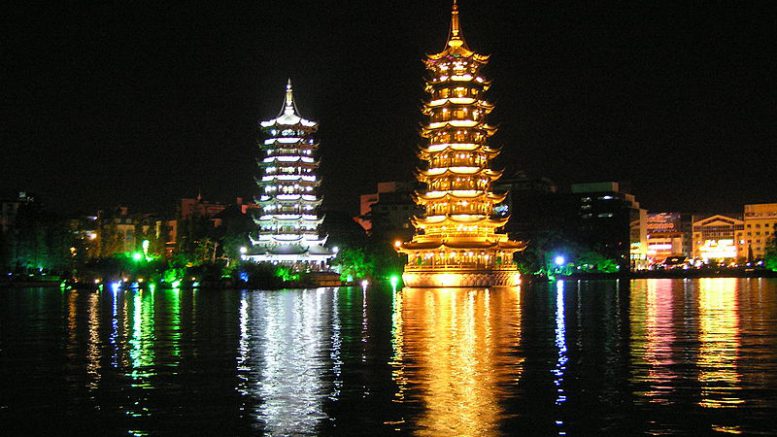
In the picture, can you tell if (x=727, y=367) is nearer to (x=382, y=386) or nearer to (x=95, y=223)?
(x=382, y=386)

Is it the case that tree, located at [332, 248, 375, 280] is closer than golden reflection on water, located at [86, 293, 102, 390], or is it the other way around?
golden reflection on water, located at [86, 293, 102, 390]

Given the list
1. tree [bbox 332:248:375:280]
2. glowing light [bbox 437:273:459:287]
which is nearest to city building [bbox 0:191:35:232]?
tree [bbox 332:248:375:280]

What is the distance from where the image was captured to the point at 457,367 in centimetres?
2697

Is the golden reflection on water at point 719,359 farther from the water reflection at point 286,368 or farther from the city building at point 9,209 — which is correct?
the city building at point 9,209

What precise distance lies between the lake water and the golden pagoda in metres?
57.0

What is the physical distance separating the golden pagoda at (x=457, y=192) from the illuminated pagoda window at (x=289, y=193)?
27533mm

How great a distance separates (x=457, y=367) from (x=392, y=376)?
2.27m

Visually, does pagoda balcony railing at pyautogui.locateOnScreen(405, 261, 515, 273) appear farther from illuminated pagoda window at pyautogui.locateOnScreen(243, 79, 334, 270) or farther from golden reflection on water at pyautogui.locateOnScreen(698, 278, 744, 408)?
golden reflection on water at pyautogui.locateOnScreen(698, 278, 744, 408)

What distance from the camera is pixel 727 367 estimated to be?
26859 mm

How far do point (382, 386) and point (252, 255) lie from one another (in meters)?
111

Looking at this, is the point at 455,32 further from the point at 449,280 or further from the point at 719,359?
the point at 719,359

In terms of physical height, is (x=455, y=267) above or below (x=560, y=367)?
above

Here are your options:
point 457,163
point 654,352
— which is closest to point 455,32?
point 457,163

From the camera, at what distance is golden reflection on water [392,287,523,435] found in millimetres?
19406
